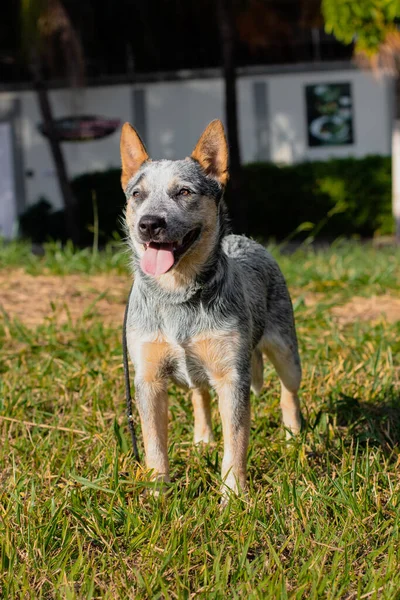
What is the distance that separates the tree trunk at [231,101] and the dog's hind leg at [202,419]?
43.3ft

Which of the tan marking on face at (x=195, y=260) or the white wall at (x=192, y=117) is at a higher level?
the tan marking on face at (x=195, y=260)

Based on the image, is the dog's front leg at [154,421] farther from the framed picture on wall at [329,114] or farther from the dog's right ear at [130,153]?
the framed picture on wall at [329,114]

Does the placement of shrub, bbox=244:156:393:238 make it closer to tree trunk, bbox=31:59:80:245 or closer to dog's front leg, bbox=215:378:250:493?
tree trunk, bbox=31:59:80:245

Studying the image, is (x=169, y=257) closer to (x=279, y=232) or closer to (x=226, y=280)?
(x=226, y=280)

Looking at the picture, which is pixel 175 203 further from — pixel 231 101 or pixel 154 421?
pixel 231 101

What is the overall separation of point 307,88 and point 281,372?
1973 centimetres

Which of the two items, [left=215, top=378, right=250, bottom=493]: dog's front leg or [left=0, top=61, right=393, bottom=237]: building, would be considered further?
[left=0, top=61, right=393, bottom=237]: building

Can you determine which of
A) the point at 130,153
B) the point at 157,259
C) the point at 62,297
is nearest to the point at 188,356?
the point at 157,259

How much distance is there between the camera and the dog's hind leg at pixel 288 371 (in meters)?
4.61

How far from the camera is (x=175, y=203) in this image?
375 cm

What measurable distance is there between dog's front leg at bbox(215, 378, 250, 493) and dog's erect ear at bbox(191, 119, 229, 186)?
0.94 metres

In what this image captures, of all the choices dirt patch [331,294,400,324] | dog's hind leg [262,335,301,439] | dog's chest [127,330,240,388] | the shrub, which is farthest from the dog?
the shrub

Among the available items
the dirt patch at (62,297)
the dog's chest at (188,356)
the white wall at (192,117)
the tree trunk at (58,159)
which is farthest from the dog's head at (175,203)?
the white wall at (192,117)

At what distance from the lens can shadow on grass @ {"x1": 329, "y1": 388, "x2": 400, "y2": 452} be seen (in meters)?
4.65
